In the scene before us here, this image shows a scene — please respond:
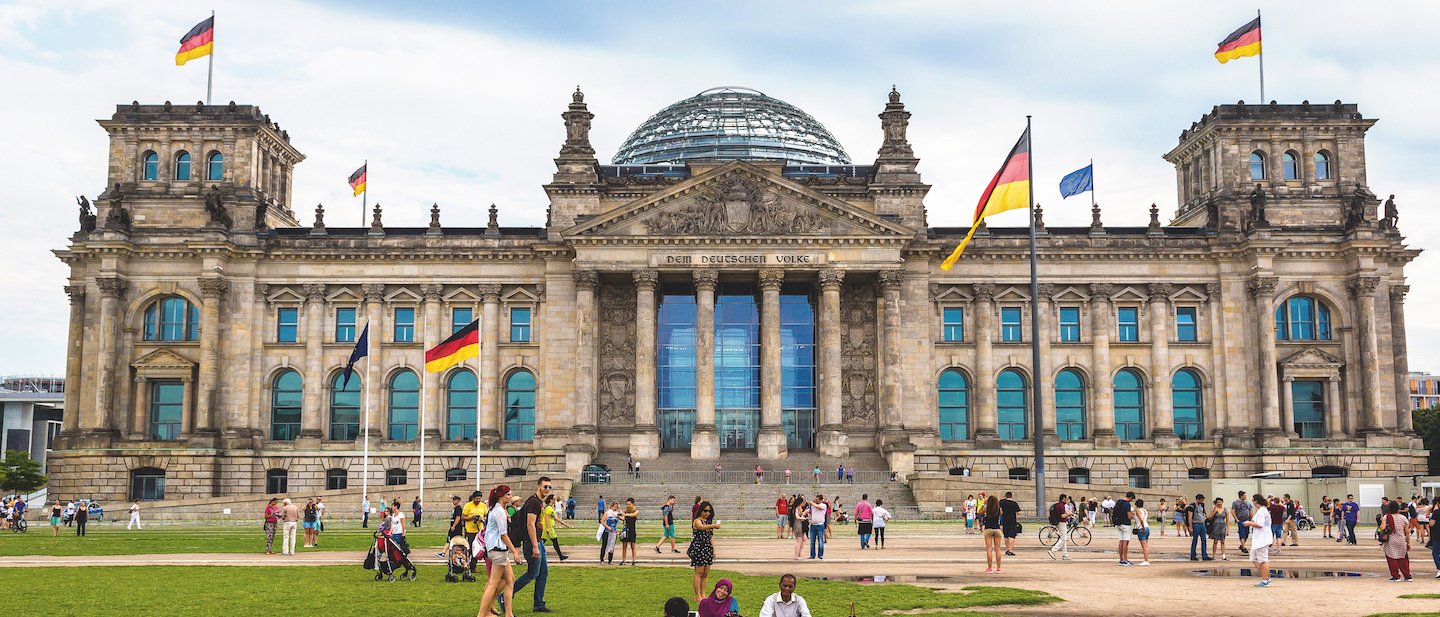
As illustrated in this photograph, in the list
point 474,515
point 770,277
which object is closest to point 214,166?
point 770,277

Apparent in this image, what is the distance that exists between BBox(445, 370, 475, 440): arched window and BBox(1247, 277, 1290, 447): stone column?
143 feet

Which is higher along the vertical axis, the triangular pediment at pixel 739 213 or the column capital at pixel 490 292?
the triangular pediment at pixel 739 213

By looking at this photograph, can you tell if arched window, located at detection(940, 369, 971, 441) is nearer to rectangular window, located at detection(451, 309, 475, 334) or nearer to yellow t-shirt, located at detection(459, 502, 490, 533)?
rectangular window, located at detection(451, 309, 475, 334)

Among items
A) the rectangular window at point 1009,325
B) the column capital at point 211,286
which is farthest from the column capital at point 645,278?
the column capital at point 211,286

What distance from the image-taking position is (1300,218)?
74.2 metres

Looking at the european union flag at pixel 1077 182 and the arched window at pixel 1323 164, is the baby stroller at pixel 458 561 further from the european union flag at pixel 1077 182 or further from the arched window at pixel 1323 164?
the arched window at pixel 1323 164

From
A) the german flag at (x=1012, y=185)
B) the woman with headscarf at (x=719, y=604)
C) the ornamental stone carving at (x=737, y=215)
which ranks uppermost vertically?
the ornamental stone carving at (x=737, y=215)

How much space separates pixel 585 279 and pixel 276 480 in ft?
68.2

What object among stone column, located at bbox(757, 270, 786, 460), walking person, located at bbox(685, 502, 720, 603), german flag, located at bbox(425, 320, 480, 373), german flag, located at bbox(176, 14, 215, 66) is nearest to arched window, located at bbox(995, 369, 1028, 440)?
stone column, located at bbox(757, 270, 786, 460)

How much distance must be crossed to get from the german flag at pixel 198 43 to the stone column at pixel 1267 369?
59744 millimetres

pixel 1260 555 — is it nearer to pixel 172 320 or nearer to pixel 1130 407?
pixel 1130 407

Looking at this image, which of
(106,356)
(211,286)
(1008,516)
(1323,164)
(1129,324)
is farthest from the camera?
(1323,164)

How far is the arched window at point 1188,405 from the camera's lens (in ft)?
239

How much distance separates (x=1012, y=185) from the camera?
Result: 168 ft
